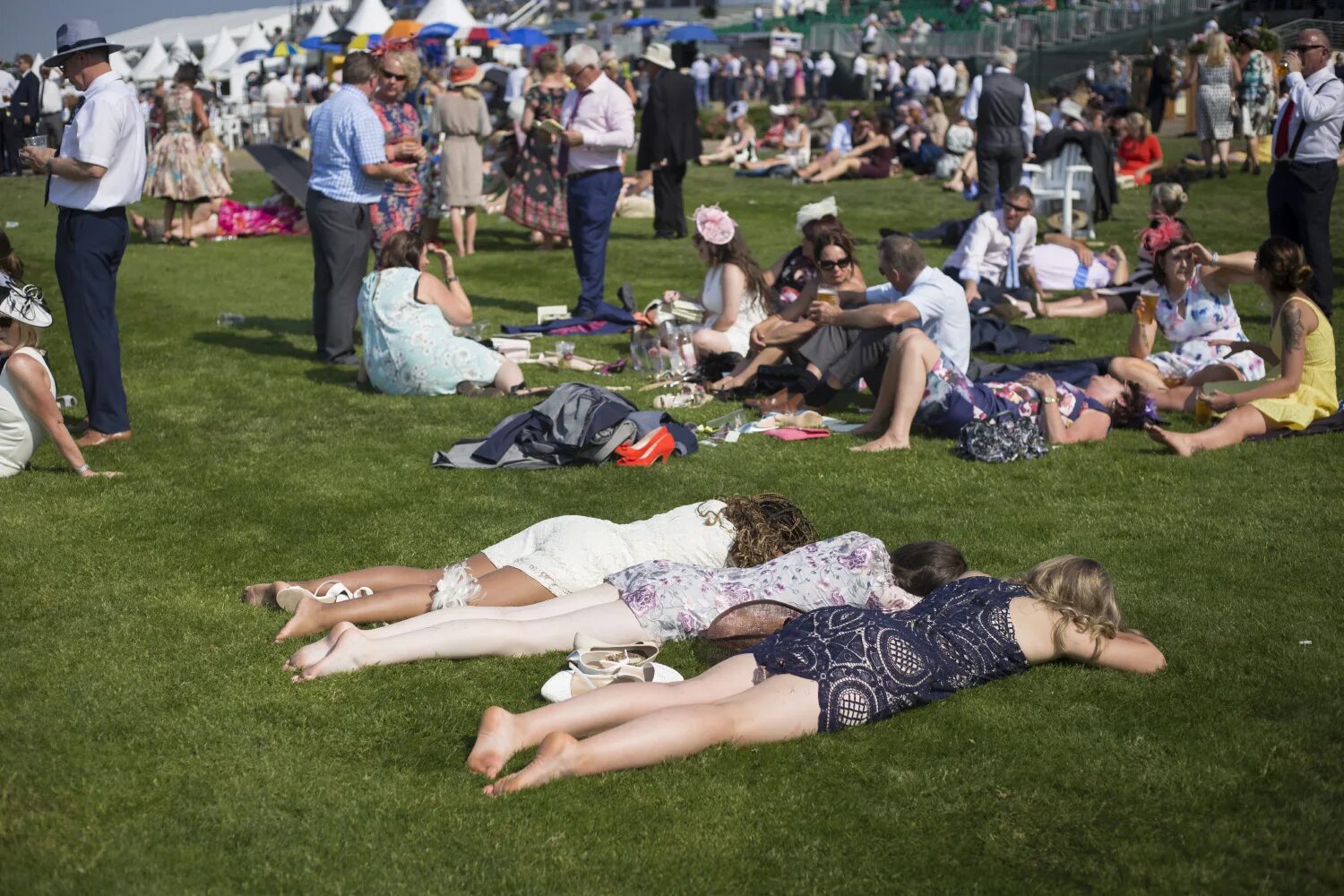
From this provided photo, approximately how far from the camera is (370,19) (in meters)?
37.0

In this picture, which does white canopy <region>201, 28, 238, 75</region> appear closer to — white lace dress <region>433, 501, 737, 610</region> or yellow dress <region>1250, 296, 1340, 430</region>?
yellow dress <region>1250, 296, 1340, 430</region>

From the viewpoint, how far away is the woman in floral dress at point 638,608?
4.55 metres

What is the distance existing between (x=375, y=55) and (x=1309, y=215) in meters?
7.14

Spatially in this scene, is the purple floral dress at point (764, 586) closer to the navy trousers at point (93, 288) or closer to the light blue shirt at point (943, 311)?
the light blue shirt at point (943, 311)

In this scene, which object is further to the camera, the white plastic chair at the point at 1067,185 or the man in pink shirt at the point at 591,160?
the white plastic chair at the point at 1067,185

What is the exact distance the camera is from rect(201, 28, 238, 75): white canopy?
1729 inches

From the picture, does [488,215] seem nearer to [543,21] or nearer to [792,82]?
[792,82]

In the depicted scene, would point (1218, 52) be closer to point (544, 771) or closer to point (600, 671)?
point (600, 671)

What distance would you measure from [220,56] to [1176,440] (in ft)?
143

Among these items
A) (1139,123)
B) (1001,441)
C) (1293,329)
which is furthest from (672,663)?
(1139,123)

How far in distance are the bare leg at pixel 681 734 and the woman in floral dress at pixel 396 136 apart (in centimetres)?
698

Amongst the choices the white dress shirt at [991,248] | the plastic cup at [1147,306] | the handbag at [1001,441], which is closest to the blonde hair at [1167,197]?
the white dress shirt at [991,248]

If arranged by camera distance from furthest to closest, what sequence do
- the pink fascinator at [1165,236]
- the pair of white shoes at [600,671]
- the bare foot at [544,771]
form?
the pink fascinator at [1165,236] → the pair of white shoes at [600,671] → the bare foot at [544,771]

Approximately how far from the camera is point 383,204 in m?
10.7
